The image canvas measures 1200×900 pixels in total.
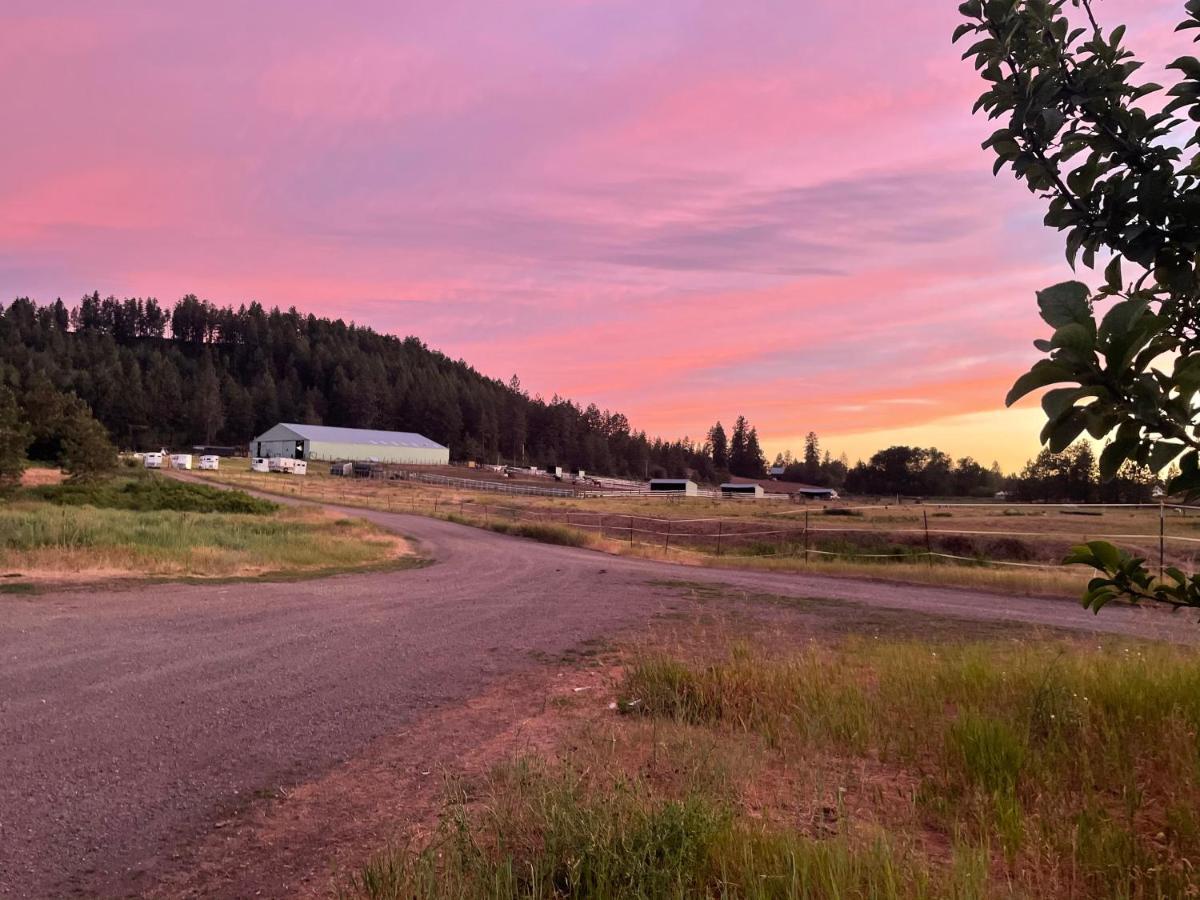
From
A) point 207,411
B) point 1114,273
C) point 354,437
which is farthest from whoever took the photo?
point 207,411

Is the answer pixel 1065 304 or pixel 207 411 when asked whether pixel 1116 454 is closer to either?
pixel 1065 304

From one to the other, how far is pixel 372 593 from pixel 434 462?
113198 mm

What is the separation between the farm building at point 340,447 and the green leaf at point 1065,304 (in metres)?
118

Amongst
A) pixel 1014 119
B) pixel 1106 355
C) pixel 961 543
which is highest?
pixel 1014 119

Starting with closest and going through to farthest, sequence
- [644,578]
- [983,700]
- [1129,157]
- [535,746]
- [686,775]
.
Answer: [1129,157], [686,775], [535,746], [983,700], [644,578]

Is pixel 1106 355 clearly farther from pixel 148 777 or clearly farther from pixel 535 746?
pixel 148 777

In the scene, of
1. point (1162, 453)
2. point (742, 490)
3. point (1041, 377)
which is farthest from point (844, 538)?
point (742, 490)

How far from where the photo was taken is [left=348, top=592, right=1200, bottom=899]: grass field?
10.7ft

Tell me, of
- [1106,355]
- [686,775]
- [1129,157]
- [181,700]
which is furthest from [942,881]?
[181,700]

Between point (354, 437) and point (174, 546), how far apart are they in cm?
10805

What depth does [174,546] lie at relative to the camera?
18.4 metres

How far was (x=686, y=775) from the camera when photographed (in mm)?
4684

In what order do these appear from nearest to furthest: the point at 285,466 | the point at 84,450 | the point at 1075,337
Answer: the point at 1075,337 → the point at 84,450 → the point at 285,466

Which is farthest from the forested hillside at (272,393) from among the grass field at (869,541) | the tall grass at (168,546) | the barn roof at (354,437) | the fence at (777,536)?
the tall grass at (168,546)
